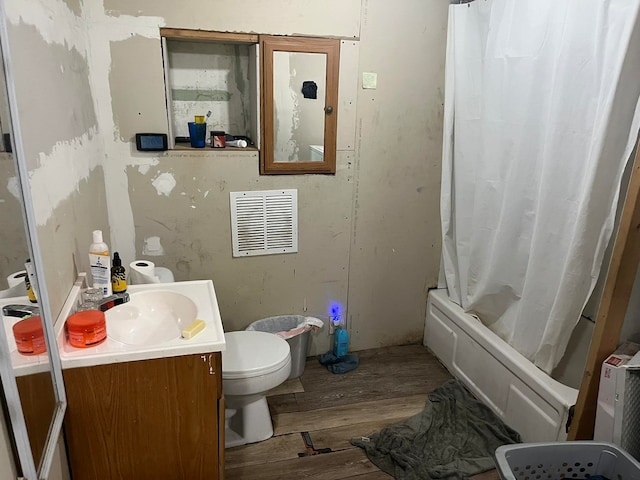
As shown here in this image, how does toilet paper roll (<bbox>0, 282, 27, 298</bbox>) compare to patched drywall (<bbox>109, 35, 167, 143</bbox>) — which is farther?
patched drywall (<bbox>109, 35, 167, 143</bbox>)

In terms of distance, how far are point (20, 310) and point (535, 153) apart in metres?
1.93

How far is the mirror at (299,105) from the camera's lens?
2.20m

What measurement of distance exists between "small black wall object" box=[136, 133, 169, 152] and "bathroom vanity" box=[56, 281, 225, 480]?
0.93 metres

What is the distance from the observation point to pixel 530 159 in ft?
6.54

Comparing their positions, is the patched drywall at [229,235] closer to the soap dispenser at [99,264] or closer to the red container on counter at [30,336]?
the soap dispenser at [99,264]

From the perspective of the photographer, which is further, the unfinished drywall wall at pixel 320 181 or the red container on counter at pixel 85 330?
the unfinished drywall wall at pixel 320 181

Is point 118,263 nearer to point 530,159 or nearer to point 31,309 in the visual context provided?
point 31,309

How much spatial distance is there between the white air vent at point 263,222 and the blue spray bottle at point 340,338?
0.54 meters

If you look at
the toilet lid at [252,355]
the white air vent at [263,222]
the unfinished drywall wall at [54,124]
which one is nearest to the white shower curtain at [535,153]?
the white air vent at [263,222]

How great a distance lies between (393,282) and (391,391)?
2.07 feet

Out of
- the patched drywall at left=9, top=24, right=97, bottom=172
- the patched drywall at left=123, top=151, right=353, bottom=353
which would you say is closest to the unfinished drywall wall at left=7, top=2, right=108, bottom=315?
the patched drywall at left=9, top=24, right=97, bottom=172

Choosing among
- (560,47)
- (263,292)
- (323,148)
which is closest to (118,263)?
(263,292)

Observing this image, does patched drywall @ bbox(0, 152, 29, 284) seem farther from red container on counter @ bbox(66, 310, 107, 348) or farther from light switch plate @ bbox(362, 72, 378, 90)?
light switch plate @ bbox(362, 72, 378, 90)

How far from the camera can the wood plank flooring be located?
6.32 ft
